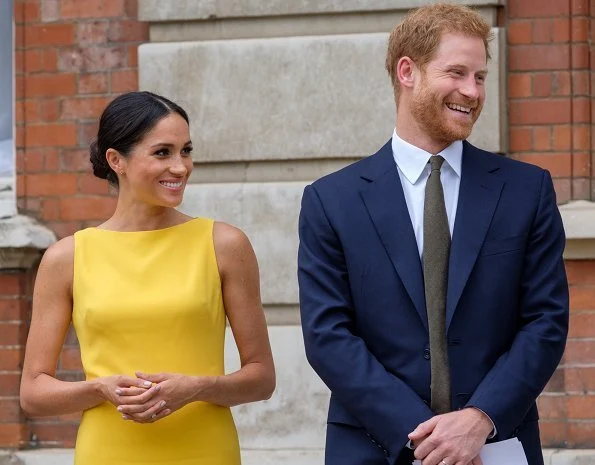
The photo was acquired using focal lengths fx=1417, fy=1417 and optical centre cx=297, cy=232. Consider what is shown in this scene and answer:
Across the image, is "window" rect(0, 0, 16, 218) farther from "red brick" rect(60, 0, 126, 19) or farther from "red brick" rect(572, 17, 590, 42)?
"red brick" rect(572, 17, 590, 42)

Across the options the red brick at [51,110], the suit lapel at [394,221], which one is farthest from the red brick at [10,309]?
the suit lapel at [394,221]

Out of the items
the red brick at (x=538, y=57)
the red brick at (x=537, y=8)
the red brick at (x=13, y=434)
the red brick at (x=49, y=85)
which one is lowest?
the red brick at (x=13, y=434)

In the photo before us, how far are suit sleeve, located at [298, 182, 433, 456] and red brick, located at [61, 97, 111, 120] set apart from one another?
8.09 feet

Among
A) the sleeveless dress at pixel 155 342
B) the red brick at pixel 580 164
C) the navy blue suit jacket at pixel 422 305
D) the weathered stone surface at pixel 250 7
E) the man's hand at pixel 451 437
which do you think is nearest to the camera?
the man's hand at pixel 451 437

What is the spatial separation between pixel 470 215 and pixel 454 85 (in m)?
0.33

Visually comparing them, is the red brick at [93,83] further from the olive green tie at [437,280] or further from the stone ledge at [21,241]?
the olive green tie at [437,280]

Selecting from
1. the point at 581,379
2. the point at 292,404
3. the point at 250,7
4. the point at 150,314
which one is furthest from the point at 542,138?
→ the point at 150,314

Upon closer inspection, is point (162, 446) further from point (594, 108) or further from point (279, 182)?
point (594, 108)

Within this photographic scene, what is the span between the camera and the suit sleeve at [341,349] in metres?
3.41

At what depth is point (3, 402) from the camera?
5984mm

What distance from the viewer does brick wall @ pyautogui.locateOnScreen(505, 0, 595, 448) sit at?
5414mm

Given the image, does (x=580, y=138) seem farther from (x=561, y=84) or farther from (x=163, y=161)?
(x=163, y=161)

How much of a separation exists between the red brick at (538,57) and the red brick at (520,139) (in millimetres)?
239

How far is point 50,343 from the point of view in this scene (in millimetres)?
3963
